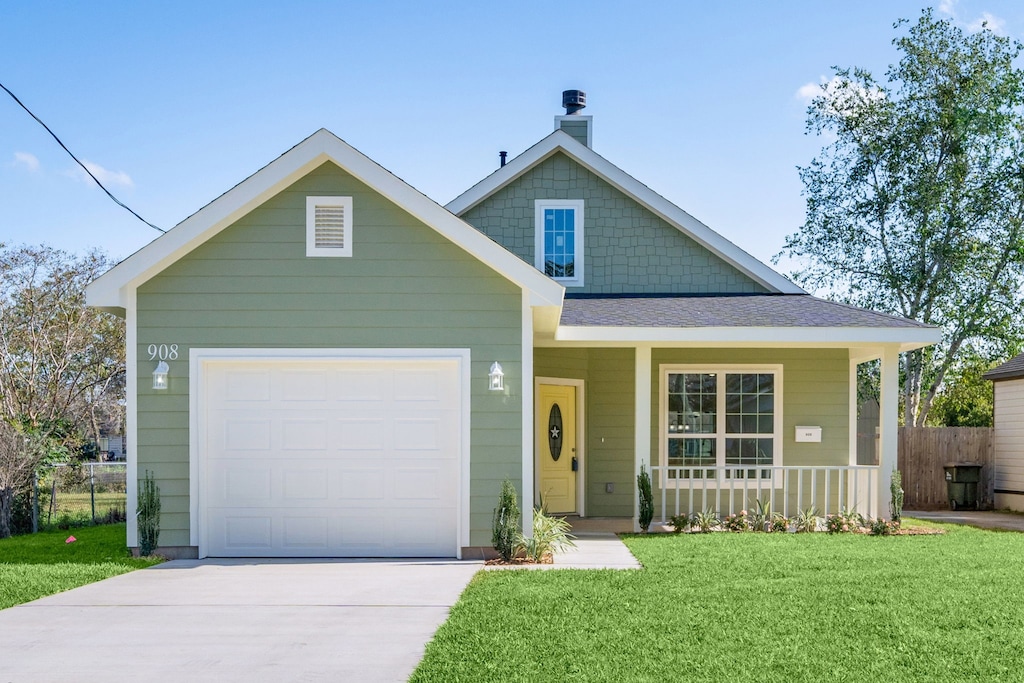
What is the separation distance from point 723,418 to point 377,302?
20.7 feet

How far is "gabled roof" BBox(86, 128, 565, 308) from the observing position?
10.4 meters

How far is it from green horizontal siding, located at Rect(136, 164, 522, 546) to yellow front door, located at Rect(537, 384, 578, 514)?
3.84 m

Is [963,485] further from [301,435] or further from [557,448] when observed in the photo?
[301,435]

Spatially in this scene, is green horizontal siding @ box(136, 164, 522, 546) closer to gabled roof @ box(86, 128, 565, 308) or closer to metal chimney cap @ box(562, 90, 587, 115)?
gabled roof @ box(86, 128, 565, 308)

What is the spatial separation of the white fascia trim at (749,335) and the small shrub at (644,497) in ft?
5.60

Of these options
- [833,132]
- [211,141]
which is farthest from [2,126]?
[833,132]

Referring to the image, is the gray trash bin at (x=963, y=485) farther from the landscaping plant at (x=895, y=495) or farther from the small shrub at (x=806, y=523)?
the small shrub at (x=806, y=523)

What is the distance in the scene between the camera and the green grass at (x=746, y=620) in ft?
19.3

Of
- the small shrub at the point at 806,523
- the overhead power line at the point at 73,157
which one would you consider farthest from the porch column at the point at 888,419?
the overhead power line at the point at 73,157

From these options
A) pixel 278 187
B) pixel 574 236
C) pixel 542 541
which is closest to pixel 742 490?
pixel 574 236

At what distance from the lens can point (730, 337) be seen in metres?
12.5

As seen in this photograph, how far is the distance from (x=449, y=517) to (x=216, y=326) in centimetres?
324

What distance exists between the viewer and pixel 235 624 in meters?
7.26

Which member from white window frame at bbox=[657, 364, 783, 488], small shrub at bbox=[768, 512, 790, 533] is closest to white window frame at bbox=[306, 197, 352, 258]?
white window frame at bbox=[657, 364, 783, 488]
